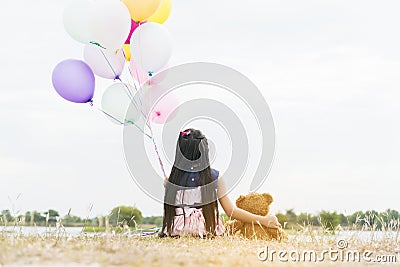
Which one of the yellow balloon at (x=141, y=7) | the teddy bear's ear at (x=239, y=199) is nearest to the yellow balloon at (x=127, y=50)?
the yellow balloon at (x=141, y=7)

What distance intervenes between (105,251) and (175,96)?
205 cm

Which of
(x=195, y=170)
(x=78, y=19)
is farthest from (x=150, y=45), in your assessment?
(x=195, y=170)

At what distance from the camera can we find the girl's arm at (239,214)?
Answer: 370 centimetres

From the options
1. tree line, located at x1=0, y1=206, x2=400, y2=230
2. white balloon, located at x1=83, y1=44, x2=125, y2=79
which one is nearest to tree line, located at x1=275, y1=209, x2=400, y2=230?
tree line, located at x1=0, y1=206, x2=400, y2=230

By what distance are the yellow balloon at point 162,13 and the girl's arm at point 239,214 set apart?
1392 millimetres

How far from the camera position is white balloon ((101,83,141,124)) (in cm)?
417

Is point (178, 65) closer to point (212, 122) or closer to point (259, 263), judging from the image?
point (212, 122)

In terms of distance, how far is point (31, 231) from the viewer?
3084 mm

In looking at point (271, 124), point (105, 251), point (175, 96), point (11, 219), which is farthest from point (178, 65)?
point (105, 251)

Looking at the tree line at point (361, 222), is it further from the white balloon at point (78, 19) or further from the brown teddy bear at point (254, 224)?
the white balloon at point (78, 19)

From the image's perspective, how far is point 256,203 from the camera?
3.83 meters

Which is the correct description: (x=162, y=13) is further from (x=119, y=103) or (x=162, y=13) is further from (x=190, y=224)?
(x=190, y=224)

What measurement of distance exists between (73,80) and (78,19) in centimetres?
45

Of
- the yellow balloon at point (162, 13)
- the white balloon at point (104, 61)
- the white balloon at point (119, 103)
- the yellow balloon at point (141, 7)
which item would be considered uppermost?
the yellow balloon at point (162, 13)
